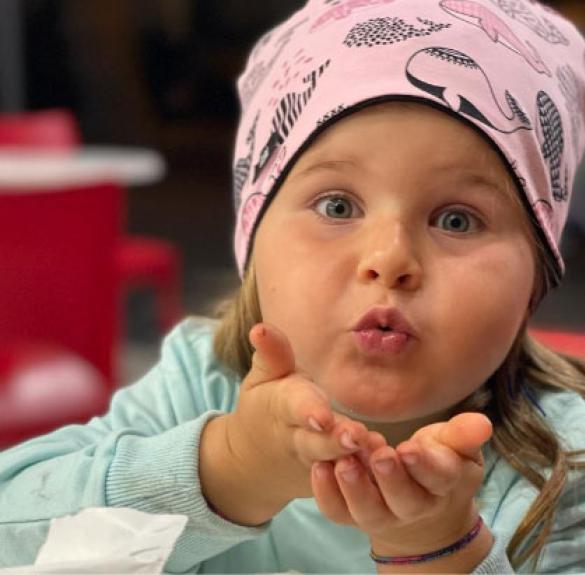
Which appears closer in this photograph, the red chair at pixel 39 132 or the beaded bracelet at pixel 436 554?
the beaded bracelet at pixel 436 554

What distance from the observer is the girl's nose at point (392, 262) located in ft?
1.47

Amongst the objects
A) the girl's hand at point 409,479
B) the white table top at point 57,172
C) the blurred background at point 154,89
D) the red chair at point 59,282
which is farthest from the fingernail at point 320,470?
the blurred background at point 154,89

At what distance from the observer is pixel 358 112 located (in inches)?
19.3

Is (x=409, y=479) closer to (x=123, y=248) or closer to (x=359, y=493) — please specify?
(x=359, y=493)

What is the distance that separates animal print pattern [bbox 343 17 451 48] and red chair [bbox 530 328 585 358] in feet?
0.61

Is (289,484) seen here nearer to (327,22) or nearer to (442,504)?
(442,504)

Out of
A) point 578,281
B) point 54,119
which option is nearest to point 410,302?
point 54,119

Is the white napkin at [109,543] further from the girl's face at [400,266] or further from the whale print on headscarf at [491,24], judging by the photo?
the whale print on headscarf at [491,24]

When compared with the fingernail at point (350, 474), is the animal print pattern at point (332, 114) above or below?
above

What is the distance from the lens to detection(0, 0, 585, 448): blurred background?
8.95 ft

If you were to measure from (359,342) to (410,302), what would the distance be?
0.03m

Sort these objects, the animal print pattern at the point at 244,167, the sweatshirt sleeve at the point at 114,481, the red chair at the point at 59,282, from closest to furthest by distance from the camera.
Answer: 1. the sweatshirt sleeve at the point at 114,481
2. the animal print pattern at the point at 244,167
3. the red chair at the point at 59,282

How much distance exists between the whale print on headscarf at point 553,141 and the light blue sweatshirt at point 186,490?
10 cm

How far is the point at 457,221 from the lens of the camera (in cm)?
48
